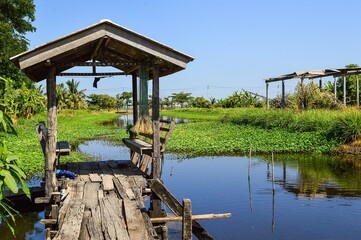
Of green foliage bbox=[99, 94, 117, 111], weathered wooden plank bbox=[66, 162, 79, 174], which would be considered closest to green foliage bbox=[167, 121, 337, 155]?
weathered wooden plank bbox=[66, 162, 79, 174]

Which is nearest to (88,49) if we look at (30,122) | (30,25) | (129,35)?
(129,35)

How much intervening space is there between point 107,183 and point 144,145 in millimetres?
1363

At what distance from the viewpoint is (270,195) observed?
1205 cm

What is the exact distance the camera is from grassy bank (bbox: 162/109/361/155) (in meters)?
20.2

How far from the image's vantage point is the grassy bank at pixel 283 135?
20.2 m

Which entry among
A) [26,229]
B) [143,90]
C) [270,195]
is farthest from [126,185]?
[270,195]

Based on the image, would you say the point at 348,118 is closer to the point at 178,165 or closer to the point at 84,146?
the point at 178,165

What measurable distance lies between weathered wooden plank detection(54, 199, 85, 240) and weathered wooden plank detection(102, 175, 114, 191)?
1.03m

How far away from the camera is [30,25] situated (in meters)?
26.7

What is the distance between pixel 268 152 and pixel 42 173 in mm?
10476

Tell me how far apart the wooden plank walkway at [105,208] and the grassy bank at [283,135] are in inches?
492

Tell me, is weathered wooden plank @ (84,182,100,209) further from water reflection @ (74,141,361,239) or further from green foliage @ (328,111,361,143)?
green foliage @ (328,111,361,143)

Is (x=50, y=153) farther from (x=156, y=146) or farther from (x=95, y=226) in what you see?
(x=95, y=226)

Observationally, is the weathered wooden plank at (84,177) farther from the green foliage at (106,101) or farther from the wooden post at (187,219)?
the green foliage at (106,101)
